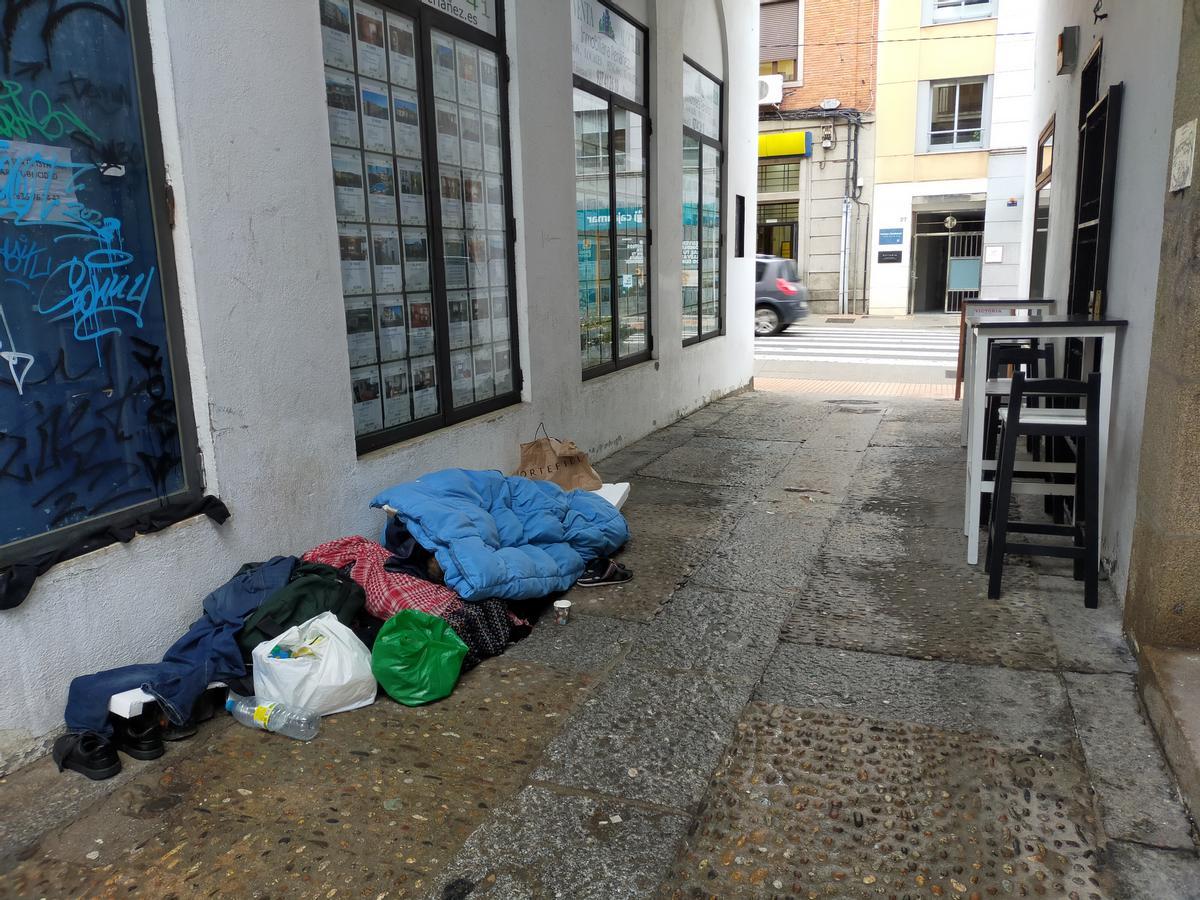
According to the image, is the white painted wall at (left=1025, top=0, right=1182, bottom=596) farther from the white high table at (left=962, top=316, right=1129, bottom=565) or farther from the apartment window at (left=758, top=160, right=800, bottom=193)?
the apartment window at (left=758, top=160, right=800, bottom=193)

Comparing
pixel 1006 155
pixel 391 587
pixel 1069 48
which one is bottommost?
pixel 391 587

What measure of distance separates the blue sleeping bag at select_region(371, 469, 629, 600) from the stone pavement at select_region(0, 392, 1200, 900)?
26 cm

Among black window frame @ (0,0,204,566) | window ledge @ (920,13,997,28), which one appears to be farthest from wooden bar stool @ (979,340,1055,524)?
window ledge @ (920,13,997,28)

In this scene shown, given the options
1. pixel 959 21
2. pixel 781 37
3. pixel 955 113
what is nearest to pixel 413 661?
pixel 955 113

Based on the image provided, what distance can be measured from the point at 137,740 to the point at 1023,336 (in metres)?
4.16

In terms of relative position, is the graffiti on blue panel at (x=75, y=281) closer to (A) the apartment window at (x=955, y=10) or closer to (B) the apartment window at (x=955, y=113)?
(B) the apartment window at (x=955, y=113)

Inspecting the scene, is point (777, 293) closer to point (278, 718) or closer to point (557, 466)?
point (557, 466)

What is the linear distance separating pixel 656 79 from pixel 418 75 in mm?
3676

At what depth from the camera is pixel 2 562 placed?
9.62 ft

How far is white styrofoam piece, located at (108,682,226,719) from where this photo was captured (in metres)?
3.07

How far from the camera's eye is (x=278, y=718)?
3.26m

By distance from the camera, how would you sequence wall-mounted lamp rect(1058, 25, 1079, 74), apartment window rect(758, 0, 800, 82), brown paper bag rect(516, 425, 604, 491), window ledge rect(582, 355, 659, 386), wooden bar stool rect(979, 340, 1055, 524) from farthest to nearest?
apartment window rect(758, 0, 800, 82)
window ledge rect(582, 355, 659, 386)
wall-mounted lamp rect(1058, 25, 1079, 74)
brown paper bag rect(516, 425, 604, 491)
wooden bar stool rect(979, 340, 1055, 524)

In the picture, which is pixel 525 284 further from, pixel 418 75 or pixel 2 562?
pixel 2 562

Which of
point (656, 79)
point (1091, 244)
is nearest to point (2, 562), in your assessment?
point (1091, 244)
